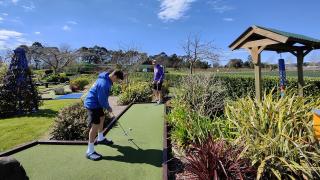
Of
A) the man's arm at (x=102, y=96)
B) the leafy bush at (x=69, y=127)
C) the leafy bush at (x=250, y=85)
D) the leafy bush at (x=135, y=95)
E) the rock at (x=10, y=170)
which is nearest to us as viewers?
the rock at (x=10, y=170)

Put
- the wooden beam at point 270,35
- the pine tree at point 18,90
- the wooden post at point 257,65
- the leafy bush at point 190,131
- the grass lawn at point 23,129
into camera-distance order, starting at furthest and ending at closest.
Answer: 1. the pine tree at point 18,90
2. the wooden post at point 257,65
3. the grass lawn at point 23,129
4. the wooden beam at point 270,35
5. the leafy bush at point 190,131

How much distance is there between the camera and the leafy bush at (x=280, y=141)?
435 centimetres

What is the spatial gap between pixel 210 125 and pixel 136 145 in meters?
1.62

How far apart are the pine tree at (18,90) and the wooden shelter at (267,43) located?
8.50 meters

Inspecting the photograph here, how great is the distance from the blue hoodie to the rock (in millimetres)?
2117

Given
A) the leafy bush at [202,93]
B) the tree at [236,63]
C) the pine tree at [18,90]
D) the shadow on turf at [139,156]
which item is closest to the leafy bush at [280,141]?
the shadow on turf at [139,156]

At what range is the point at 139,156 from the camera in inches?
228

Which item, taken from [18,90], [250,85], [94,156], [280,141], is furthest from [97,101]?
[250,85]

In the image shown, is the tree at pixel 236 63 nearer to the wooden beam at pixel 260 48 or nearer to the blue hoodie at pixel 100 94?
the wooden beam at pixel 260 48

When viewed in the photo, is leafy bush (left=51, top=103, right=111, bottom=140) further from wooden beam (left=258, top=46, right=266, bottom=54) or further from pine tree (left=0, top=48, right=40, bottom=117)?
pine tree (left=0, top=48, right=40, bottom=117)

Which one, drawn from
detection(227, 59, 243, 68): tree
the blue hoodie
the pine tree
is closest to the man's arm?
the blue hoodie

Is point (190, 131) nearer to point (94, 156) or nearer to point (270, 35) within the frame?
point (94, 156)

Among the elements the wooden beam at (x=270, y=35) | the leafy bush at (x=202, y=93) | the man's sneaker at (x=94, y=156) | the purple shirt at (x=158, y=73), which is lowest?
the man's sneaker at (x=94, y=156)

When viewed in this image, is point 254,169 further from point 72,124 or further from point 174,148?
point 72,124
